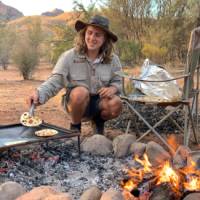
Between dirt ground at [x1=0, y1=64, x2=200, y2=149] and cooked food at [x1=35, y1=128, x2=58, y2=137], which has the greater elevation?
cooked food at [x1=35, y1=128, x2=58, y2=137]

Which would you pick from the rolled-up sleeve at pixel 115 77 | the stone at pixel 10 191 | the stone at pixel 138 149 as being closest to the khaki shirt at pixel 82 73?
the rolled-up sleeve at pixel 115 77

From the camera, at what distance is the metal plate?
11.1 ft

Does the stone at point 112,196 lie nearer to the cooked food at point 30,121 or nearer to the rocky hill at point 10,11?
the cooked food at point 30,121

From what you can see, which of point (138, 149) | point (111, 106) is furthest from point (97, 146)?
point (111, 106)

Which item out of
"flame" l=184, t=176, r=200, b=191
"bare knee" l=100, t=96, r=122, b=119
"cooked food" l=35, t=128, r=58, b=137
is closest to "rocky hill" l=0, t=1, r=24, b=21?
"bare knee" l=100, t=96, r=122, b=119

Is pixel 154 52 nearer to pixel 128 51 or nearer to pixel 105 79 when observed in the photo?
pixel 128 51

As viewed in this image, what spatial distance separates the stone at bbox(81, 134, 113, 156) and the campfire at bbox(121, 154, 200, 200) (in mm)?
1093

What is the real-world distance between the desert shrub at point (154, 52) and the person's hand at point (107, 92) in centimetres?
760

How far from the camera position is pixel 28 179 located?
333cm

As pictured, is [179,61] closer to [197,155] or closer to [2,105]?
[2,105]

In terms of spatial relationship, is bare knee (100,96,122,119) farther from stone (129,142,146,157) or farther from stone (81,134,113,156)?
stone (129,142,146,157)

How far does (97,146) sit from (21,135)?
0.74 m

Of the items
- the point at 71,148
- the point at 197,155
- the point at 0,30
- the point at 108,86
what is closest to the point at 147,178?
the point at 197,155

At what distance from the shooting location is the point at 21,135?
3.67 metres
